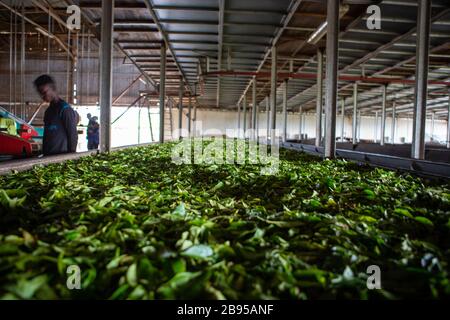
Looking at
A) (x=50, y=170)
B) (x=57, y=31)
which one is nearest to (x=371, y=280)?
(x=50, y=170)

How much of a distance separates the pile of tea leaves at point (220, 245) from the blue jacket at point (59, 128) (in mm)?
3604

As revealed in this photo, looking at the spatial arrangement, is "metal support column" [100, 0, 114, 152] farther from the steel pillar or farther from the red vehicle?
the steel pillar

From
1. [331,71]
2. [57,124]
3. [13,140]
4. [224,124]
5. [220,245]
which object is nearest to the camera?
[220,245]

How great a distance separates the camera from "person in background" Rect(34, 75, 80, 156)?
22.2ft

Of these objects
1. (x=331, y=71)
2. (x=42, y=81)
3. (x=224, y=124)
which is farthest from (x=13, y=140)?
(x=224, y=124)

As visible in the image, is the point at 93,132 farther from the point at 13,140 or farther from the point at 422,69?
the point at 422,69

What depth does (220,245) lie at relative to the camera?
79.4 inches

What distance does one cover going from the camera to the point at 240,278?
1.69m

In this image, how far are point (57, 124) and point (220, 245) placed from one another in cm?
618

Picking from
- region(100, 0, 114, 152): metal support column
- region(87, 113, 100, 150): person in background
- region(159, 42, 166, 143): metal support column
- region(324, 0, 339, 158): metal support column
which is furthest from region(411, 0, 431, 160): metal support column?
region(87, 113, 100, 150): person in background

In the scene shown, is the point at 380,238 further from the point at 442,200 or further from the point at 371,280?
the point at 442,200

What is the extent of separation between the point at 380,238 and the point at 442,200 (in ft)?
5.16

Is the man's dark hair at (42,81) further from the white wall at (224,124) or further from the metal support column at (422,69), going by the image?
the white wall at (224,124)

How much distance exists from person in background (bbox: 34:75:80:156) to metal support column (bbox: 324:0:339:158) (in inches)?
233
